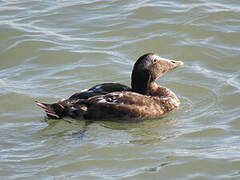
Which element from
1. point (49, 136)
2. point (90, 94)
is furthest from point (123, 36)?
point (49, 136)

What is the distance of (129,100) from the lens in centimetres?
952

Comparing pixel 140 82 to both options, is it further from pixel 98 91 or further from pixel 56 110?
pixel 56 110

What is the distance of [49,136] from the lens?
29.4 feet

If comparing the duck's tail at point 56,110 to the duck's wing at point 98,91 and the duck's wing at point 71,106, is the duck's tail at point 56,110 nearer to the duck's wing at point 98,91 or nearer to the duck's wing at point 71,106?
the duck's wing at point 71,106

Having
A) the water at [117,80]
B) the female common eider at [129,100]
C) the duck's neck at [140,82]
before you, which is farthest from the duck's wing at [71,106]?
the duck's neck at [140,82]

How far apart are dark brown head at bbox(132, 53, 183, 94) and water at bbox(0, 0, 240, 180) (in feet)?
2.07

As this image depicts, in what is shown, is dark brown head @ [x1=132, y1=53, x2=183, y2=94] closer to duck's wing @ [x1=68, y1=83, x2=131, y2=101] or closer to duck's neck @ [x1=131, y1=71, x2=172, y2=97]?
duck's neck @ [x1=131, y1=71, x2=172, y2=97]

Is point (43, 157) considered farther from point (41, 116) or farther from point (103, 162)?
point (41, 116)

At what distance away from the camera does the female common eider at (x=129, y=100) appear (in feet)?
30.6

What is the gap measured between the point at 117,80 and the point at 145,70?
1333 millimetres

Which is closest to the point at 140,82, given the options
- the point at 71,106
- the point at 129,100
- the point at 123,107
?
the point at 129,100

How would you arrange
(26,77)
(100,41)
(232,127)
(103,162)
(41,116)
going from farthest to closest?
(100,41) < (26,77) < (41,116) < (232,127) < (103,162)

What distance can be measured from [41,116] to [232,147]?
3008mm

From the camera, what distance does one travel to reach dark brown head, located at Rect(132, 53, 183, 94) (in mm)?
9694
